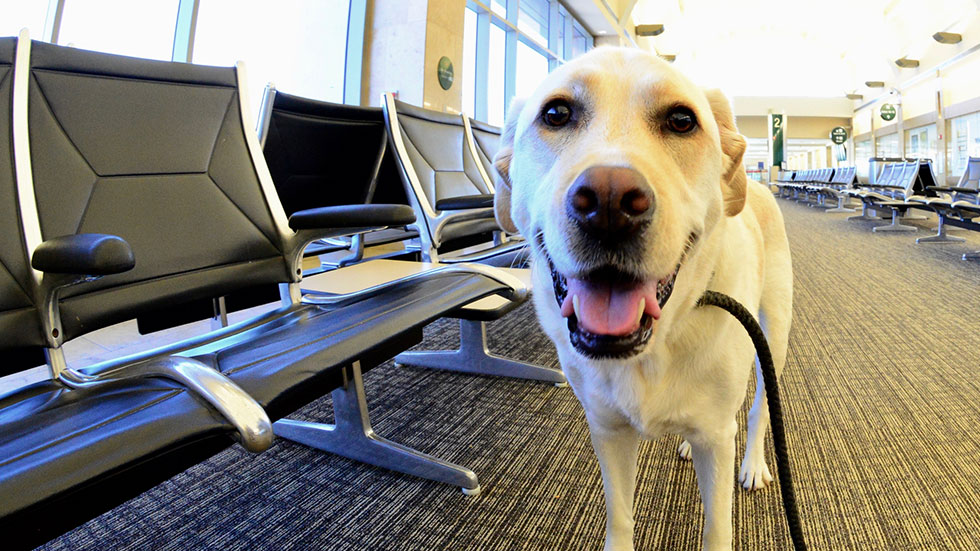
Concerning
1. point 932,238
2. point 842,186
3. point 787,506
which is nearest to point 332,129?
point 787,506

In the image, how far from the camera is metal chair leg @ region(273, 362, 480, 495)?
58.2 inches

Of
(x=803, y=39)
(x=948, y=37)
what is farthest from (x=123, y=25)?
(x=803, y=39)

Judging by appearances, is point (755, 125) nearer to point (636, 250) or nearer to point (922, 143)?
point (922, 143)

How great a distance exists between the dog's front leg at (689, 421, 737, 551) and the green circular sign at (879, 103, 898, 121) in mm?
25824

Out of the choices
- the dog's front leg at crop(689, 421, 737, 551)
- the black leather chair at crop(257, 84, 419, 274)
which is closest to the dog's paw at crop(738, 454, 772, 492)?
the dog's front leg at crop(689, 421, 737, 551)

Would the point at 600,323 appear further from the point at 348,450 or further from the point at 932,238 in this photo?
the point at 932,238

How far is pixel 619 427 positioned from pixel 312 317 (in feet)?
2.65

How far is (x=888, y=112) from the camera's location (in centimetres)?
2066

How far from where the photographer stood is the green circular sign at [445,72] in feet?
22.7

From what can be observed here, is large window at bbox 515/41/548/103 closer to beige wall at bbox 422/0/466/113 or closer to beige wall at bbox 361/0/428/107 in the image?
beige wall at bbox 422/0/466/113

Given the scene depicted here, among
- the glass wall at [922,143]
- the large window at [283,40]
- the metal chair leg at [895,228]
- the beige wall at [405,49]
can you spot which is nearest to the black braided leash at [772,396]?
the large window at [283,40]

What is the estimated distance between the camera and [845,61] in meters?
25.9

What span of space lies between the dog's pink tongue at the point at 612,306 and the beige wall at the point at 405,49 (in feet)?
20.2

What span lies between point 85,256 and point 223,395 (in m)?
0.37
